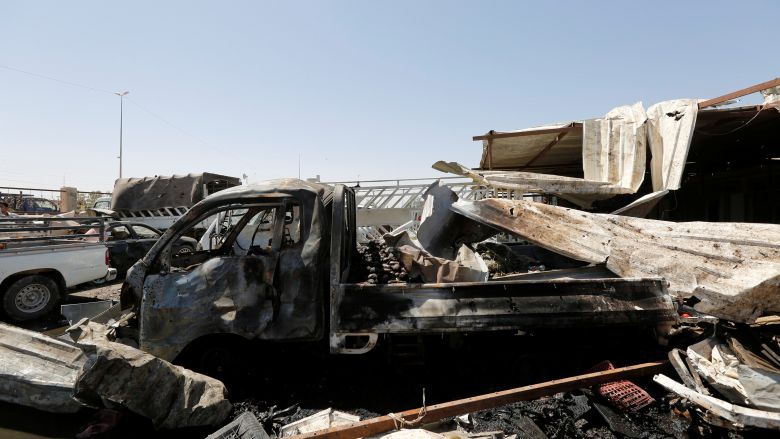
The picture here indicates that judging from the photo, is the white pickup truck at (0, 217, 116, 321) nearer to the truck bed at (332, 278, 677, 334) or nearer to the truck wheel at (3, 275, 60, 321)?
the truck wheel at (3, 275, 60, 321)

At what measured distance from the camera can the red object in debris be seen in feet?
9.72

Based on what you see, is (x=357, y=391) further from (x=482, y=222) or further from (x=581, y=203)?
(x=581, y=203)

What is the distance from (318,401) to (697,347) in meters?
3.20

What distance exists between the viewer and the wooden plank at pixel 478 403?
8.46 ft

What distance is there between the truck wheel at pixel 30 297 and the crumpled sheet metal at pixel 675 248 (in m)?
7.21

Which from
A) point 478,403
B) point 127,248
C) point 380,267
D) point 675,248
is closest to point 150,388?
point 380,267

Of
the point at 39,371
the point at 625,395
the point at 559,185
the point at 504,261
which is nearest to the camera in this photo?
the point at 625,395

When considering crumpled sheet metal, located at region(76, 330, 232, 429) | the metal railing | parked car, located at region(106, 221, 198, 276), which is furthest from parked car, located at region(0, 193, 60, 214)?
crumpled sheet metal, located at region(76, 330, 232, 429)

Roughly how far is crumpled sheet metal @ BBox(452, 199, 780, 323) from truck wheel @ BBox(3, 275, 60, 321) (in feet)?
23.6

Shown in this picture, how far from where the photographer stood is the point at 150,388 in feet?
9.38

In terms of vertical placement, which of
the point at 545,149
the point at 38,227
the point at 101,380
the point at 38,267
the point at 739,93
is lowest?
the point at 101,380

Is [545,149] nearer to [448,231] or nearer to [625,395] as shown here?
[448,231]

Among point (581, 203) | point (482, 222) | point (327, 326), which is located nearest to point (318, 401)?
point (327, 326)

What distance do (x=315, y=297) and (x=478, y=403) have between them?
159cm
